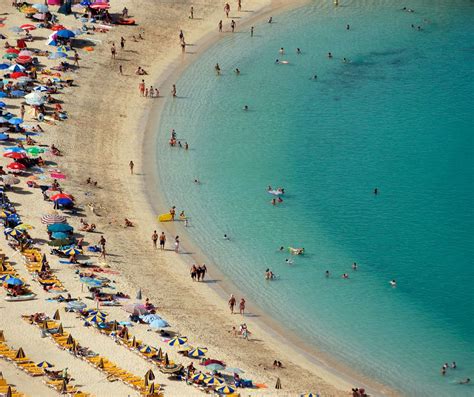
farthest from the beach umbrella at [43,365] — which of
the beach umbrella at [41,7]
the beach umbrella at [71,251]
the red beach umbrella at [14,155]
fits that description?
the beach umbrella at [41,7]

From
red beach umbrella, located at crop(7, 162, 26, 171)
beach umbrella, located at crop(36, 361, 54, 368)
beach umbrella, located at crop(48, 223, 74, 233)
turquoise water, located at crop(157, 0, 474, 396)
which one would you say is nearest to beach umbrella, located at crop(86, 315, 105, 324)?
beach umbrella, located at crop(36, 361, 54, 368)

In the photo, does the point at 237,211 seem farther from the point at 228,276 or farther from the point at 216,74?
the point at 216,74

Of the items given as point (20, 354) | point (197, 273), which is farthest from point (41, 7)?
point (20, 354)

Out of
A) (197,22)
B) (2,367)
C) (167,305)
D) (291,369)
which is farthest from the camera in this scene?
(197,22)

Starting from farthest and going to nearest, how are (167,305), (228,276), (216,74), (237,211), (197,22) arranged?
(197,22)
(216,74)
(237,211)
(228,276)
(167,305)

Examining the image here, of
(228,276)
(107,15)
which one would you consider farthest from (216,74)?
(228,276)

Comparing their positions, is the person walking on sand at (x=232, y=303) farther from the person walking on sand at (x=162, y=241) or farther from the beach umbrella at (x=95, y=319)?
the beach umbrella at (x=95, y=319)

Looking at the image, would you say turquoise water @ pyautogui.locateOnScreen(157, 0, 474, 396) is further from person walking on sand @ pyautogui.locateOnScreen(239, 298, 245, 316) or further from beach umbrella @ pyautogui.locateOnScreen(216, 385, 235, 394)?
beach umbrella @ pyautogui.locateOnScreen(216, 385, 235, 394)
